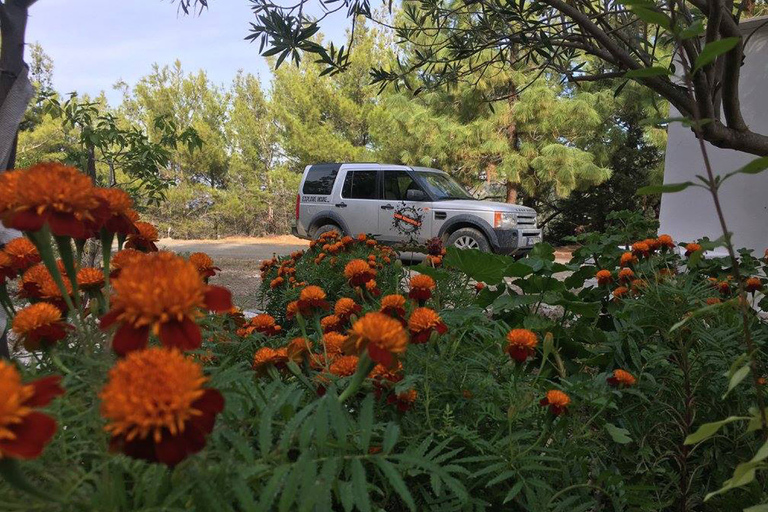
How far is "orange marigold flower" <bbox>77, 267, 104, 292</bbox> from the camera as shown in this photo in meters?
0.79

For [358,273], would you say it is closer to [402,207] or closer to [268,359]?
[268,359]

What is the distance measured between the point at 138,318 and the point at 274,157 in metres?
20.3

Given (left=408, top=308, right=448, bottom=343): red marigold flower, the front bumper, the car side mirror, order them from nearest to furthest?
(left=408, top=308, right=448, bottom=343): red marigold flower
the front bumper
the car side mirror

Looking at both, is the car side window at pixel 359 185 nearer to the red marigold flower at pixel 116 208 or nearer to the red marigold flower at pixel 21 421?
the red marigold flower at pixel 116 208

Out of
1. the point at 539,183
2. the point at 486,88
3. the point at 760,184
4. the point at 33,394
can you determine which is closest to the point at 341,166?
the point at 486,88

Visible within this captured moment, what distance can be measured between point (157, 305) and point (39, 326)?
37 centimetres

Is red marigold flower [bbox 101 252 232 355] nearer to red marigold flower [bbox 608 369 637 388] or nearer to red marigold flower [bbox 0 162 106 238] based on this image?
red marigold flower [bbox 0 162 106 238]

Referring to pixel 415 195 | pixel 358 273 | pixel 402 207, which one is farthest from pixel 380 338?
pixel 415 195

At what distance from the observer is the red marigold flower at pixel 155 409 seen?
382 millimetres

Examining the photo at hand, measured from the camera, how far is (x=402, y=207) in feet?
30.4

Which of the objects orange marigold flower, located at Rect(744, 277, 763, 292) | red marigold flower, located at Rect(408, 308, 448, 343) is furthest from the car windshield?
red marigold flower, located at Rect(408, 308, 448, 343)

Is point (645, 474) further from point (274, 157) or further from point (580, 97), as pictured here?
point (274, 157)

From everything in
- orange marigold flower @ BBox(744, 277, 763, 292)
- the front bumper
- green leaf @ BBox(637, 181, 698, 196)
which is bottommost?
the front bumper

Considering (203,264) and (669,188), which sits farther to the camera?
(203,264)
